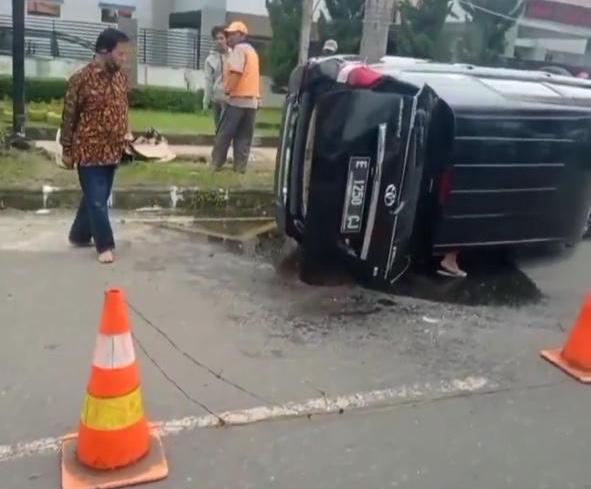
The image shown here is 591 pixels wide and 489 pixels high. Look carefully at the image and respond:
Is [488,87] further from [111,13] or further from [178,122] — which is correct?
[111,13]

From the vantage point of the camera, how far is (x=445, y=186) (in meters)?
4.86

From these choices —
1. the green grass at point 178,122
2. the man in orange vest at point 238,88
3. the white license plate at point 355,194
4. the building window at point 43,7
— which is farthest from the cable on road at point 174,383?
the building window at point 43,7

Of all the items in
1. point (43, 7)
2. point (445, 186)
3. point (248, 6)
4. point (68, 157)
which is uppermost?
point (248, 6)

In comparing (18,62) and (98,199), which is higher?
(18,62)

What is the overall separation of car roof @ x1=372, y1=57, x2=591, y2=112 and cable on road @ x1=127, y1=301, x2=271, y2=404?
7.35 ft

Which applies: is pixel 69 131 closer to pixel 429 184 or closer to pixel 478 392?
pixel 429 184

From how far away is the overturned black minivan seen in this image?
461 cm

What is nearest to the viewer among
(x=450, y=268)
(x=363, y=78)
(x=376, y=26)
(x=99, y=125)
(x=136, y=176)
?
(x=363, y=78)

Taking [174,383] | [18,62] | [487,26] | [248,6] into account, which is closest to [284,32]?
[248,6]

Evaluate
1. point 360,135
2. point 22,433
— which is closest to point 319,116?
point 360,135

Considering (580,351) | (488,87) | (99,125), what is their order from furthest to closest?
(488,87) < (99,125) < (580,351)

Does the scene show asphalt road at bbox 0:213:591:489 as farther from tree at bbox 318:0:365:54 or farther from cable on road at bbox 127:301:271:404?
tree at bbox 318:0:365:54

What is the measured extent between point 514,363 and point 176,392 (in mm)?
1917

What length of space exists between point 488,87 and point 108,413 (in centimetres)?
361
